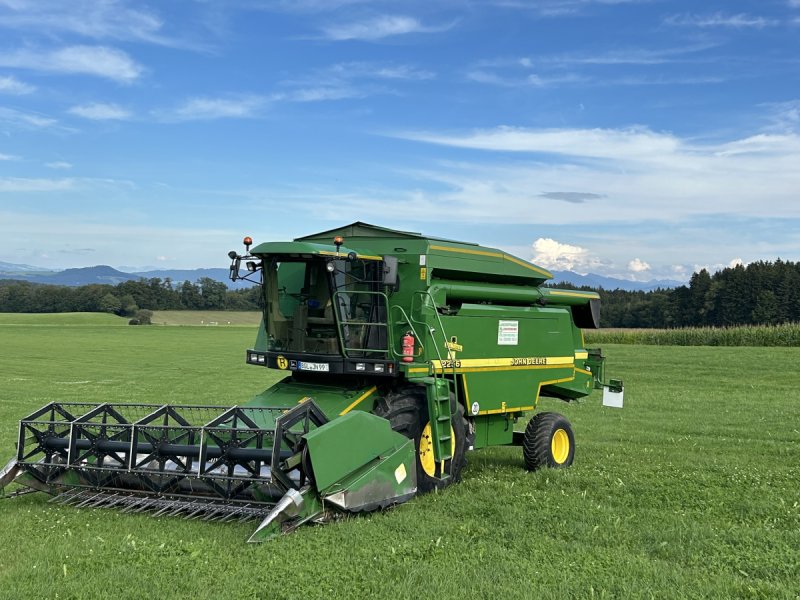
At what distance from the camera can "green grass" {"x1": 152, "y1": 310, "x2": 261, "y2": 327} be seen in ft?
275

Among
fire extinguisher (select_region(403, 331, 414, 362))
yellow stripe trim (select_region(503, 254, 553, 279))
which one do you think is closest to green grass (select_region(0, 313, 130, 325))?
yellow stripe trim (select_region(503, 254, 553, 279))

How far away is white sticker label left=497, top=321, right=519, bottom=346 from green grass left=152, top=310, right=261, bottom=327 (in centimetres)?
7334

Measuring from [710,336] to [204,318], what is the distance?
59.8 m

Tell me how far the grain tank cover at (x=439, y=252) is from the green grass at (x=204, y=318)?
72988 mm

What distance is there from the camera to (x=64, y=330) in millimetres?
67812

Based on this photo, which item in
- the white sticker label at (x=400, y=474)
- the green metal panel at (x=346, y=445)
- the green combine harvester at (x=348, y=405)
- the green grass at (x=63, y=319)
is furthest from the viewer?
the green grass at (x=63, y=319)

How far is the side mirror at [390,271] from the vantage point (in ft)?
31.0

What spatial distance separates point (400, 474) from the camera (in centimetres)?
829

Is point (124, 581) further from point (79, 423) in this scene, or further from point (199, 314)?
point (199, 314)

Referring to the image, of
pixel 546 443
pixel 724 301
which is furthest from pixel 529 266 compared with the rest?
pixel 724 301

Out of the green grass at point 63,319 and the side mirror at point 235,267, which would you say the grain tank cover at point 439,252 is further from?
the green grass at point 63,319

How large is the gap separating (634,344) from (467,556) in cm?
4419

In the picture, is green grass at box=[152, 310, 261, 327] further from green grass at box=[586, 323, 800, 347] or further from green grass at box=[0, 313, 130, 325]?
green grass at box=[586, 323, 800, 347]

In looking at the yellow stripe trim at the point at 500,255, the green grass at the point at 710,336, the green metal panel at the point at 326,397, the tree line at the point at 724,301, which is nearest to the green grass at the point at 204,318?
the tree line at the point at 724,301
